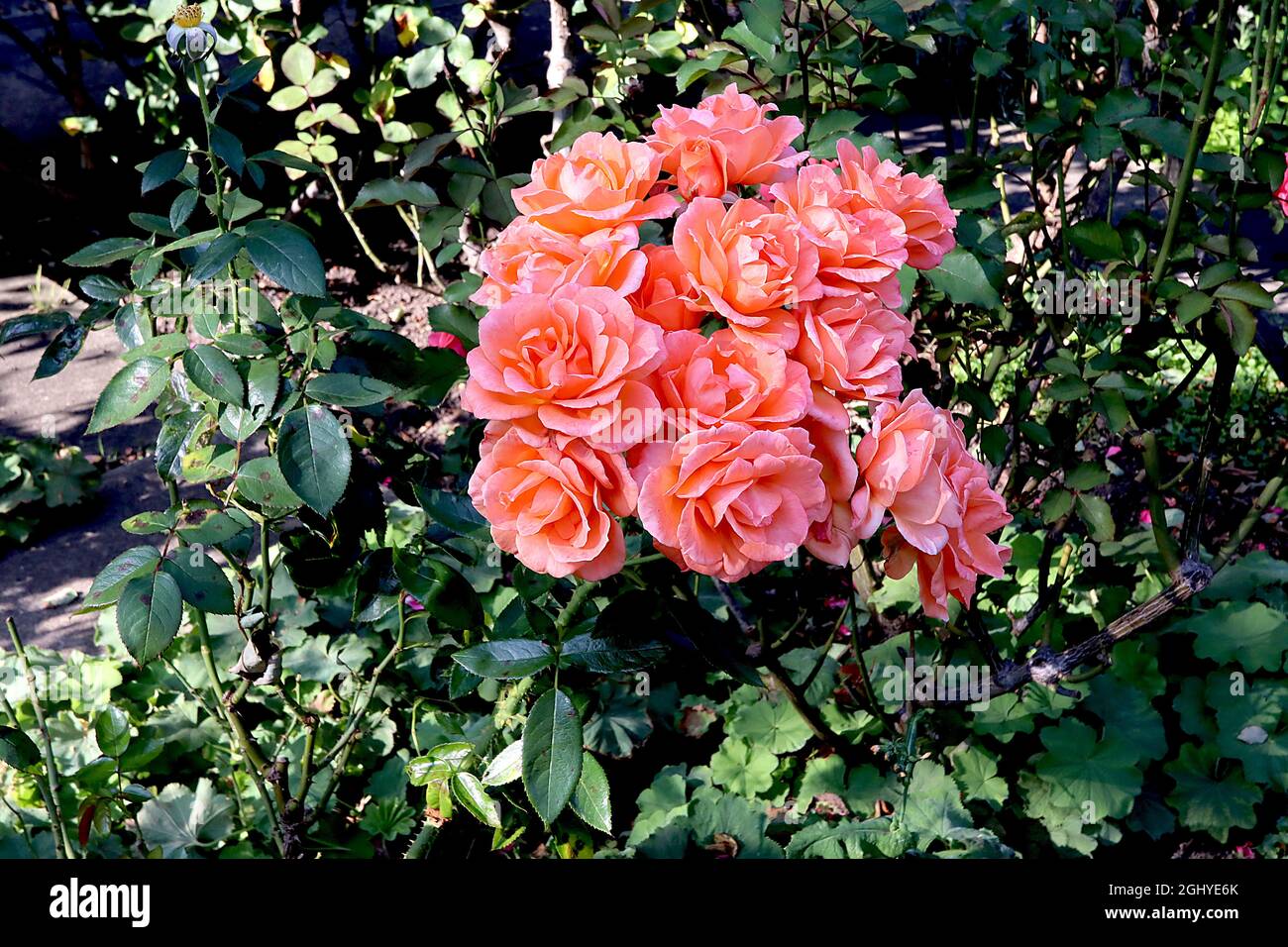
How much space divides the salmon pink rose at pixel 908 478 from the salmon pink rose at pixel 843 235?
0.50 ft

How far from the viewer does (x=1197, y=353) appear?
4016mm

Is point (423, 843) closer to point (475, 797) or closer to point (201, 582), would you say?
point (475, 797)

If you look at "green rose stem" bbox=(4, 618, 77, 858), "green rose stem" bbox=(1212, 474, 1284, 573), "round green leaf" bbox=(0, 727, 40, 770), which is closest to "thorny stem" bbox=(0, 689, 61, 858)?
"green rose stem" bbox=(4, 618, 77, 858)

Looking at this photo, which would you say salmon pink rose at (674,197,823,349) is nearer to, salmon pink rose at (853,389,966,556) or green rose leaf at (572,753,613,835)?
salmon pink rose at (853,389,966,556)

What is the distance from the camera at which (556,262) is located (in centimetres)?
121

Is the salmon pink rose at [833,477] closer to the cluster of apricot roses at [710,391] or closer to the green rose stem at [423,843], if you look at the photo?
the cluster of apricot roses at [710,391]

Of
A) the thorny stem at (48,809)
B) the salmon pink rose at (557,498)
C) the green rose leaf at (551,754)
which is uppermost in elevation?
the salmon pink rose at (557,498)

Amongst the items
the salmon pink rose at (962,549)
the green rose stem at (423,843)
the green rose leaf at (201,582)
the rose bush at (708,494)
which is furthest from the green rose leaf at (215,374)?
the green rose stem at (423,843)

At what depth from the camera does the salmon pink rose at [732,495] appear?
1.00 m

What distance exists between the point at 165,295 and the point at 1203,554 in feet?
7.38

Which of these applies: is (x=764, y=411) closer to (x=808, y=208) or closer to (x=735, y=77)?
(x=808, y=208)

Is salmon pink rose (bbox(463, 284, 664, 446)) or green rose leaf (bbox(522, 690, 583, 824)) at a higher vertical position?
salmon pink rose (bbox(463, 284, 664, 446))

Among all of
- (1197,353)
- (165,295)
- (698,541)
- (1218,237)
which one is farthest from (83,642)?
(1197,353)

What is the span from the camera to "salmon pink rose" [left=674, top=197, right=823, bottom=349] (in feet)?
3.59
